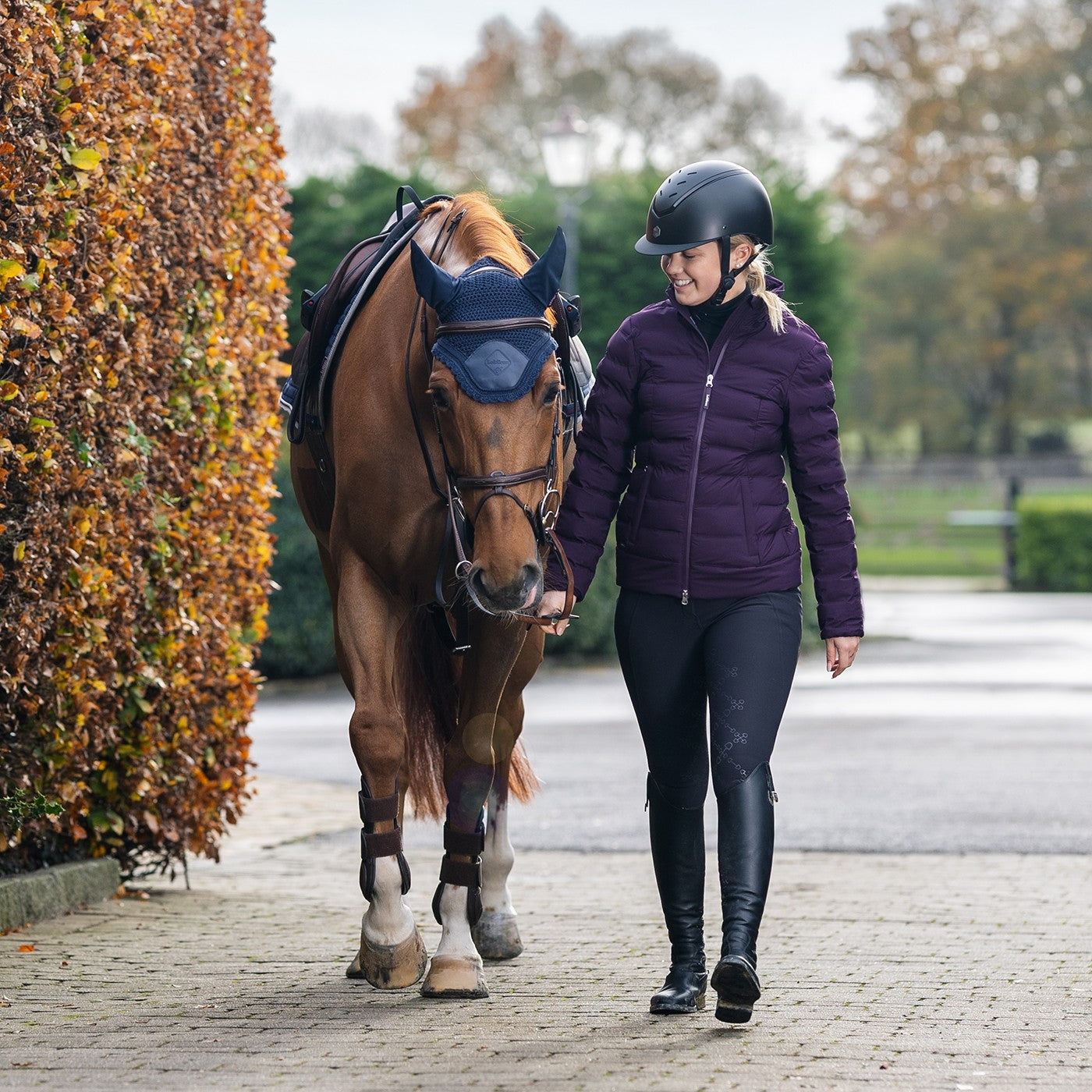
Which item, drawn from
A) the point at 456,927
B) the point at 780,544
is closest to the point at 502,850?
the point at 456,927

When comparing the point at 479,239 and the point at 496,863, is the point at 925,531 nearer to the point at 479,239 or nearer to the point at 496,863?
the point at 496,863

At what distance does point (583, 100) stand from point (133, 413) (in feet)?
157

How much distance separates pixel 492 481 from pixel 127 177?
2.36 metres

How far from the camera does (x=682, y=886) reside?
502cm

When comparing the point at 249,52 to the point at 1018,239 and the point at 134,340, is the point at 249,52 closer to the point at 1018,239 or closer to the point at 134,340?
the point at 134,340

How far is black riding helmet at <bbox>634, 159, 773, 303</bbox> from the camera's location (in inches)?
191

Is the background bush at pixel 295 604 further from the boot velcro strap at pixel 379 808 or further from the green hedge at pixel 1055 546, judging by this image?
the green hedge at pixel 1055 546

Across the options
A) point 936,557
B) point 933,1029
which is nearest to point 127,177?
point 933,1029

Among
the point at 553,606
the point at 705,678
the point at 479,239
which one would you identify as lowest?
the point at 705,678

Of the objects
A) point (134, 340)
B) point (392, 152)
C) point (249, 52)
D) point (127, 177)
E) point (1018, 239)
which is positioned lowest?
point (134, 340)

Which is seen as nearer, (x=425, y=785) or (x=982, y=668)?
(x=425, y=785)

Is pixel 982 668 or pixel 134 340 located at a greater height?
pixel 134 340

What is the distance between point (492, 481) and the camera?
4543 millimetres

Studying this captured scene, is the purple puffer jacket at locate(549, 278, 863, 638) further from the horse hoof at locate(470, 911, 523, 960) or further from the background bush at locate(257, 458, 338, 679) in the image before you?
the background bush at locate(257, 458, 338, 679)
